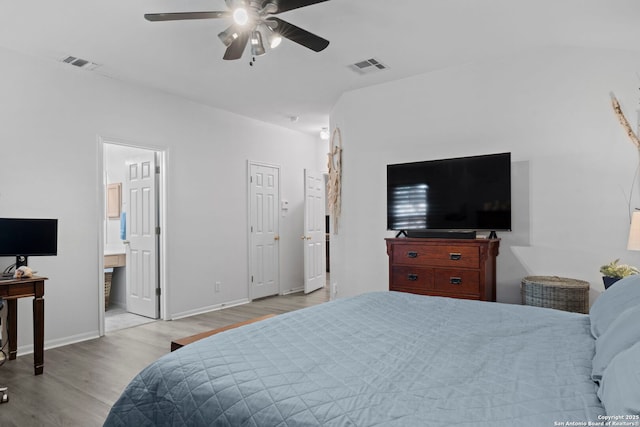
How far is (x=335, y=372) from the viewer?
124 cm

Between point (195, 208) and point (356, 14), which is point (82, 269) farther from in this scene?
point (356, 14)

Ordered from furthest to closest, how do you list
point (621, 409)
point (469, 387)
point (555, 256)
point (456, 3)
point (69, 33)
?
point (555, 256), point (69, 33), point (456, 3), point (469, 387), point (621, 409)

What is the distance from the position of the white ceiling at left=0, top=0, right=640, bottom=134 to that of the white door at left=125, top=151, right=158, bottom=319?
113cm

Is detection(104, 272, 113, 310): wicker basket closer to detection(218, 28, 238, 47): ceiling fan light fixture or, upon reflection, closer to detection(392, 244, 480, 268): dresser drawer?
detection(392, 244, 480, 268): dresser drawer

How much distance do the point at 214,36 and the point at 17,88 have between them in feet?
6.20

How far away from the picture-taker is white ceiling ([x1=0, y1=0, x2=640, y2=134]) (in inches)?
110

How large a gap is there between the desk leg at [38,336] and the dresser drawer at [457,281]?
3321 mm

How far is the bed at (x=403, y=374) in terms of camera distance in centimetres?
98

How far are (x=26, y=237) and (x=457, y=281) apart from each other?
3.71 m

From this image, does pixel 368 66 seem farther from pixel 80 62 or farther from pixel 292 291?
pixel 292 291

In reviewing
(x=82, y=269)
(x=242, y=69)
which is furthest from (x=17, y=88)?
(x=242, y=69)

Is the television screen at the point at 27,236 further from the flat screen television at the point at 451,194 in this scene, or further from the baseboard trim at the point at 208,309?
the flat screen television at the point at 451,194

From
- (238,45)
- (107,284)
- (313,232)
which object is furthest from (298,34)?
(107,284)

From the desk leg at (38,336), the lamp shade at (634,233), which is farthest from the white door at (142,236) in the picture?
the lamp shade at (634,233)
